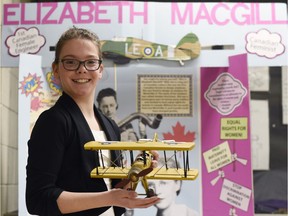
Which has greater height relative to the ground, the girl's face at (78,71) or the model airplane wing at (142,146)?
the girl's face at (78,71)

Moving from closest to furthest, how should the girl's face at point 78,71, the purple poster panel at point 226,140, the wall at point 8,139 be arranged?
the girl's face at point 78,71
the purple poster panel at point 226,140
the wall at point 8,139

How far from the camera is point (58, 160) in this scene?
793 mm

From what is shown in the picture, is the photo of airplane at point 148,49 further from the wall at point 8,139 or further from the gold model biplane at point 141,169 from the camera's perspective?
the gold model biplane at point 141,169

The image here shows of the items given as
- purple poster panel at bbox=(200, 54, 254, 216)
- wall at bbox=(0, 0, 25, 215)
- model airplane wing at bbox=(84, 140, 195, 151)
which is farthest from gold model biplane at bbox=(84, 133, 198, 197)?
wall at bbox=(0, 0, 25, 215)

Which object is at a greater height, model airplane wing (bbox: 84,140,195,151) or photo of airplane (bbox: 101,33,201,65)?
A: photo of airplane (bbox: 101,33,201,65)

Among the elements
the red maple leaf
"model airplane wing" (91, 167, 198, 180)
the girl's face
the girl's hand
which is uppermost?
the girl's face

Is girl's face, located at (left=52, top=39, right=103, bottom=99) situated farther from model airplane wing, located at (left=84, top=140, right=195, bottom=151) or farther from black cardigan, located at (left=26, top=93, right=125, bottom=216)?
model airplane wing, located at (left=84, top=140, right=195, bottom=151)

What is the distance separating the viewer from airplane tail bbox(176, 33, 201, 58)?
162 centimetres

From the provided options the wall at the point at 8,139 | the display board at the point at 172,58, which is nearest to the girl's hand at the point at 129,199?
the display board at the point at 172,58

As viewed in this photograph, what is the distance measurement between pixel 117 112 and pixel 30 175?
85 centimetres

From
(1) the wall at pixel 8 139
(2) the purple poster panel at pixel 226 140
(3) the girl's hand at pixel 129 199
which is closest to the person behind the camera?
(3) the girl's hand at pixel 129 199

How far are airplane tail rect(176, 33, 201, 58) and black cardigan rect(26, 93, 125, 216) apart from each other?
2.68 feet

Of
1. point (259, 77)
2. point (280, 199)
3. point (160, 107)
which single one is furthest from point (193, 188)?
point (259, 77)

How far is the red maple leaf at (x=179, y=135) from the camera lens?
1618 millimetres
